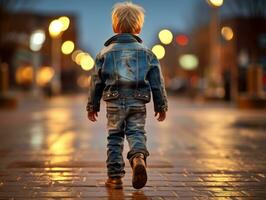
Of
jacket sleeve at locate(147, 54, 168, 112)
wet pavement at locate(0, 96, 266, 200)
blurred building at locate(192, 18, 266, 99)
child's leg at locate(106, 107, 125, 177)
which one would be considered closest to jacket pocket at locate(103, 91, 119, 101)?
child's leg at locate(106, 107, 125, 177)

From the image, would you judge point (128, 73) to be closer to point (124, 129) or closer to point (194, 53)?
point (124, 129)

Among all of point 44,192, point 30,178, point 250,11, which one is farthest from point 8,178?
point 250,11

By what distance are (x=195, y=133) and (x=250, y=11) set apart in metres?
23.4

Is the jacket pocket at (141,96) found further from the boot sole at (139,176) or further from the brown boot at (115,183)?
the brown boot at (115,183)

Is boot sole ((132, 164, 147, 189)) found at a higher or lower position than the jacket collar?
lower

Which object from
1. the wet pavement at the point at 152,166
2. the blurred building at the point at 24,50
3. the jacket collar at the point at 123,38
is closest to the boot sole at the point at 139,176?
the wet pavement at the point at 152,166

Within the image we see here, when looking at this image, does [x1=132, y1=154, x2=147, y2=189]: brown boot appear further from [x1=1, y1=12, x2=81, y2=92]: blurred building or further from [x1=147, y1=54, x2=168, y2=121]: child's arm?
[x1=1, y1=12, x2=81, y2=92]: blurred building

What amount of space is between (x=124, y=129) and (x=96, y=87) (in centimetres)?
50

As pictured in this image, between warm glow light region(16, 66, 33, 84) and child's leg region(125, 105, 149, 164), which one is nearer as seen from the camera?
child's leg region(125, 105, 149, 164)

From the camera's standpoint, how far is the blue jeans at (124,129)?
286 inches

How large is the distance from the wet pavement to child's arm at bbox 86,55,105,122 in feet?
2.64

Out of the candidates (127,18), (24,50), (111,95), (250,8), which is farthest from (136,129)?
(24,50)

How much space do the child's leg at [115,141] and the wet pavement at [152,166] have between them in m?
0.22

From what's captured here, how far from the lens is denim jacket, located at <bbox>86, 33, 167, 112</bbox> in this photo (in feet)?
23.7
